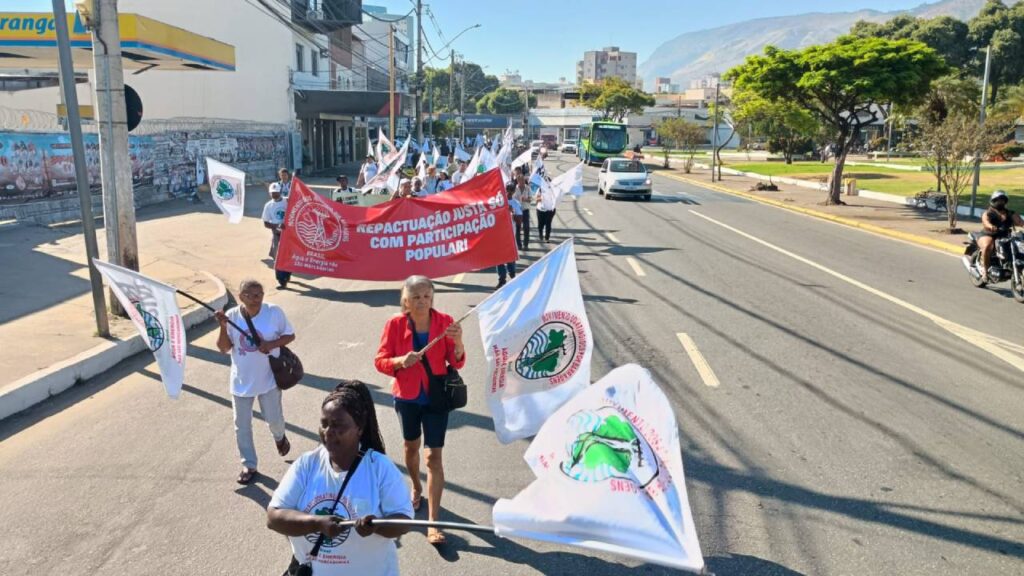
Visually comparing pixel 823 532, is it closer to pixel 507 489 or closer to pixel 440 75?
pixel 507 489

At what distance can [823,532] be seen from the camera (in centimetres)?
479

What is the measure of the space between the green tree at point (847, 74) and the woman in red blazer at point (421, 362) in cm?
2292

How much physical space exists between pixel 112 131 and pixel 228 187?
4043 mm

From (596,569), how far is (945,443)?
139 inches

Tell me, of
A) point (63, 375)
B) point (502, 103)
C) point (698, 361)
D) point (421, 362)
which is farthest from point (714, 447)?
point (502, 103)

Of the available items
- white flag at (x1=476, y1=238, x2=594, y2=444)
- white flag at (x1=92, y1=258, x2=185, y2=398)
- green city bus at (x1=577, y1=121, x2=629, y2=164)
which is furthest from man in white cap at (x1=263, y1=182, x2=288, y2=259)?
green city bus at (x1=577, y1=121, x2=629, y2=164)

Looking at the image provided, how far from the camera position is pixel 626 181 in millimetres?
29766

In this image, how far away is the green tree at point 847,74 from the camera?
23.7 metres

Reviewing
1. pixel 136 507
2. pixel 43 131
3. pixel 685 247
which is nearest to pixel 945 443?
pixel 136 507

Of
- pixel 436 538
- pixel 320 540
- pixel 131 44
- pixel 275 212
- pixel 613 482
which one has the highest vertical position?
pixel 131 44

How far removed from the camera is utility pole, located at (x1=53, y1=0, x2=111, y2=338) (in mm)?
8641

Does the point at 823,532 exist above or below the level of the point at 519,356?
below

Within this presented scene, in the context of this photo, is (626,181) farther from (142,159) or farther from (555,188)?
(142,159)

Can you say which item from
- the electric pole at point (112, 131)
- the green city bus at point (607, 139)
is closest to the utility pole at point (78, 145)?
the electric pole at point (112, 131)
